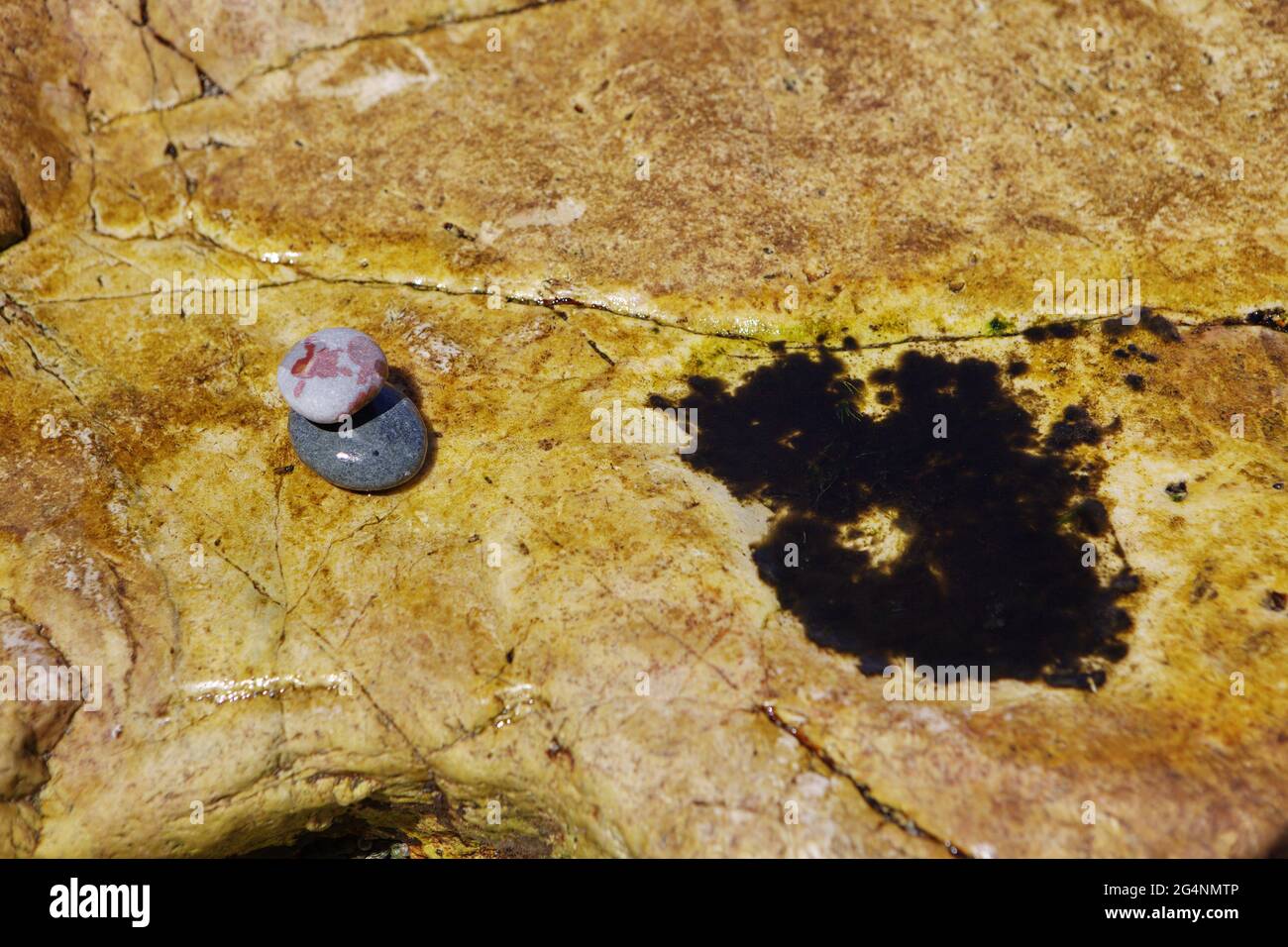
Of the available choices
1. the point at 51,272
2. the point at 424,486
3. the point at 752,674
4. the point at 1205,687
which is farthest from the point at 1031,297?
the point at 51,272

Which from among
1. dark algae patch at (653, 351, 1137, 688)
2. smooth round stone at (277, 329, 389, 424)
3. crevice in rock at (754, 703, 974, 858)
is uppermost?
smooth round stone at (277, 329, 389, 424)

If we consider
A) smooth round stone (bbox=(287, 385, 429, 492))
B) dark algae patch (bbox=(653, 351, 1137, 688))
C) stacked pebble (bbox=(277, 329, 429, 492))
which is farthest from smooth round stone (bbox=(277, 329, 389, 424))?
dark algae patch (bbox=(653, 351, 1137, 688))

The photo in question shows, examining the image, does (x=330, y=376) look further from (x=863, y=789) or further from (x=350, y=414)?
(x=863, y=789)

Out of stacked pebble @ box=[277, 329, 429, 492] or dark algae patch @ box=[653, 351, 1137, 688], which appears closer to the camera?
dark algae patch @ box=[653, 351, 1137, 688]

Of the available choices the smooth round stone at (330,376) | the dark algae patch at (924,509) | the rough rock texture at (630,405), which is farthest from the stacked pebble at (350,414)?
the dark algae patch at (924,509)

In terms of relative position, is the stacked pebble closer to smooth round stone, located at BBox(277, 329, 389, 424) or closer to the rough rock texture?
smooth round stone, located at BBox(277, 329, 389, 424)

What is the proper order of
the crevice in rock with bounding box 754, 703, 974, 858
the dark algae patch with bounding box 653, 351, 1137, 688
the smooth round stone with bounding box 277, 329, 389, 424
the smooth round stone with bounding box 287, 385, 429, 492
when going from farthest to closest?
the smooth round stone with bounding box 287, 385, 429, 492 < the smooth round stone with bounding box 277, 329, 389, 424 < the dark algae patch with bounding box 653, 351, 1137, 688 < the crevice in rock with bounding box 754, 703, 974, 858
